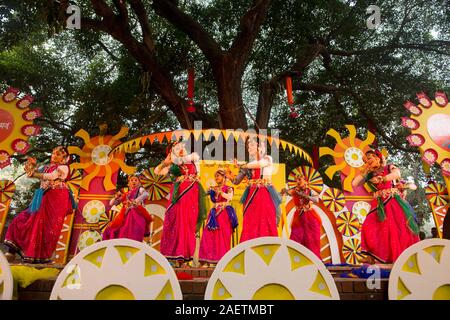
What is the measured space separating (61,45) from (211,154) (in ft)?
20.9

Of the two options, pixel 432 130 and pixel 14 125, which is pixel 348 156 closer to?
pixel 432 130

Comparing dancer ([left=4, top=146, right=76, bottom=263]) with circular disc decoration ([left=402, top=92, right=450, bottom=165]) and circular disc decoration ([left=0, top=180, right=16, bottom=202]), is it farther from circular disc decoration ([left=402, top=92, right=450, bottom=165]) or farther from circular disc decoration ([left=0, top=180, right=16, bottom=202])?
circular disc decoration ([left=402, top=92, right=450, bottom=165])

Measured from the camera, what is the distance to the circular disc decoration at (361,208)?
645 centimetres

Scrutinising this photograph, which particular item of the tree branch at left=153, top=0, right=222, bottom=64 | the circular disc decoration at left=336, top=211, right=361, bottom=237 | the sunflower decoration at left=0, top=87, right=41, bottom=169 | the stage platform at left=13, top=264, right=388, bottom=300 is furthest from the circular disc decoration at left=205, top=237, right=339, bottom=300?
the tree branch at left=153, top=0, right=222, bottom=64

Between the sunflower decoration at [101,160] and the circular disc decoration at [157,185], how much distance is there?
33 cm

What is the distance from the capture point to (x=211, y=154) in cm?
721

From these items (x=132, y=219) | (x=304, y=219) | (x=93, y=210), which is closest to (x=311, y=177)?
(x=304, y=219)

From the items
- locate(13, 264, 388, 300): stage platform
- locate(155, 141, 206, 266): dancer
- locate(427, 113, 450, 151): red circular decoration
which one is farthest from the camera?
locate(427, 113, 450, 151): red circular decoration

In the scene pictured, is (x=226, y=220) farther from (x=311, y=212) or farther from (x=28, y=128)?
(x=28, y=128)

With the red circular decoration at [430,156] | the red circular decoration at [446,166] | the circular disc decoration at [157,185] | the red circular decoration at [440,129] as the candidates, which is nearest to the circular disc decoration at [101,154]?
the circular disc decoration at [157,185]

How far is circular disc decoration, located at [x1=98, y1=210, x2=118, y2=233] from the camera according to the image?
652 centimetres

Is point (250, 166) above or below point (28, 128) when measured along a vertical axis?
below

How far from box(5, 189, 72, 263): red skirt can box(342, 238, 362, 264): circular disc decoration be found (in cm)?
476
